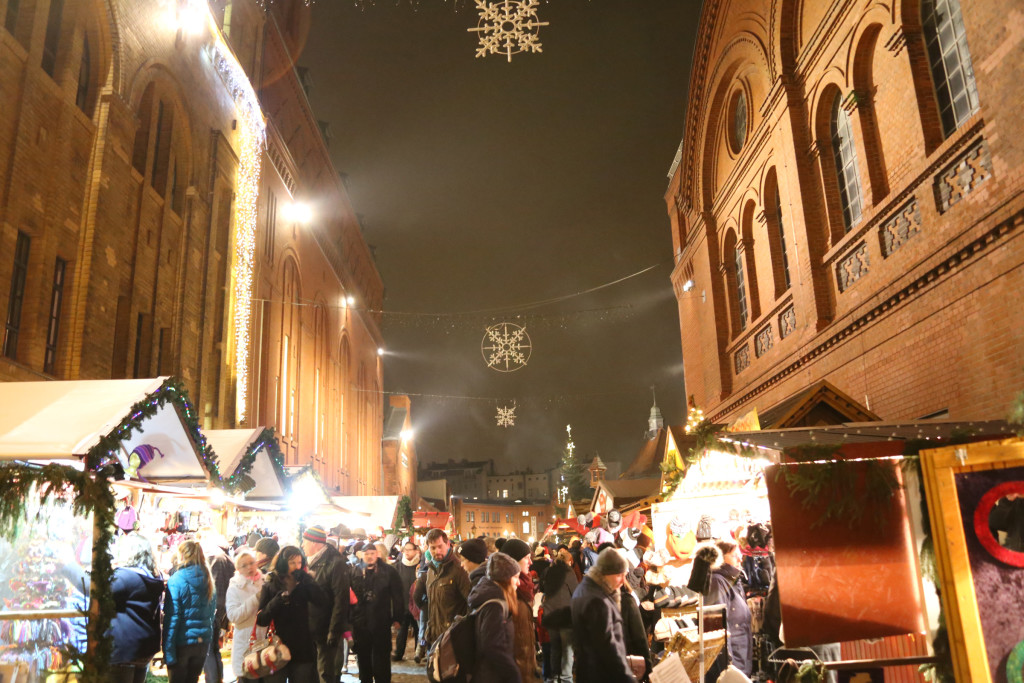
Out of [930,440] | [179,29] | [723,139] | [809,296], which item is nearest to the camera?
[930,440]

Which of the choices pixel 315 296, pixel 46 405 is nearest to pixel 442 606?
pixel 46 405

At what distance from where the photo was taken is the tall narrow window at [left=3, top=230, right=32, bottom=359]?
1165cm

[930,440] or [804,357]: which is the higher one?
[804,357]

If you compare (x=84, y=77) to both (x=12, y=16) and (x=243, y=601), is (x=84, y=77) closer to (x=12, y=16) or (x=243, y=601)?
(x=12, y=16)

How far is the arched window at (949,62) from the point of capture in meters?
9.85

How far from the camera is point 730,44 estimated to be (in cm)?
1869

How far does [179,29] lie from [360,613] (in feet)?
47.7

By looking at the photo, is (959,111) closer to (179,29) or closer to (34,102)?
(34,102)

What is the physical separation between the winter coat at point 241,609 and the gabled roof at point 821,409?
614cm

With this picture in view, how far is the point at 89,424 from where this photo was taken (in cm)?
658

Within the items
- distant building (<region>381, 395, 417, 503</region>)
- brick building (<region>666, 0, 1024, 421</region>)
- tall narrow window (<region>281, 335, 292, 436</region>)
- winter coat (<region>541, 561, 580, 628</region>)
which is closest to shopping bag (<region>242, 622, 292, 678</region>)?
winter coat (<region>541, 561, 580, 628</region>)

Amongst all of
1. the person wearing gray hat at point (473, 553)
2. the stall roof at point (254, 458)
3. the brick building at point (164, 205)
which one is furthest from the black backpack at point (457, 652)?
the brick building at point (164, 205)

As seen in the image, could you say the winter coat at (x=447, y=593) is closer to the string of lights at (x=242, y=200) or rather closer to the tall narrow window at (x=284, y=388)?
the string of lights at (x=242, y=200)

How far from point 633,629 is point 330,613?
11.0 feet
